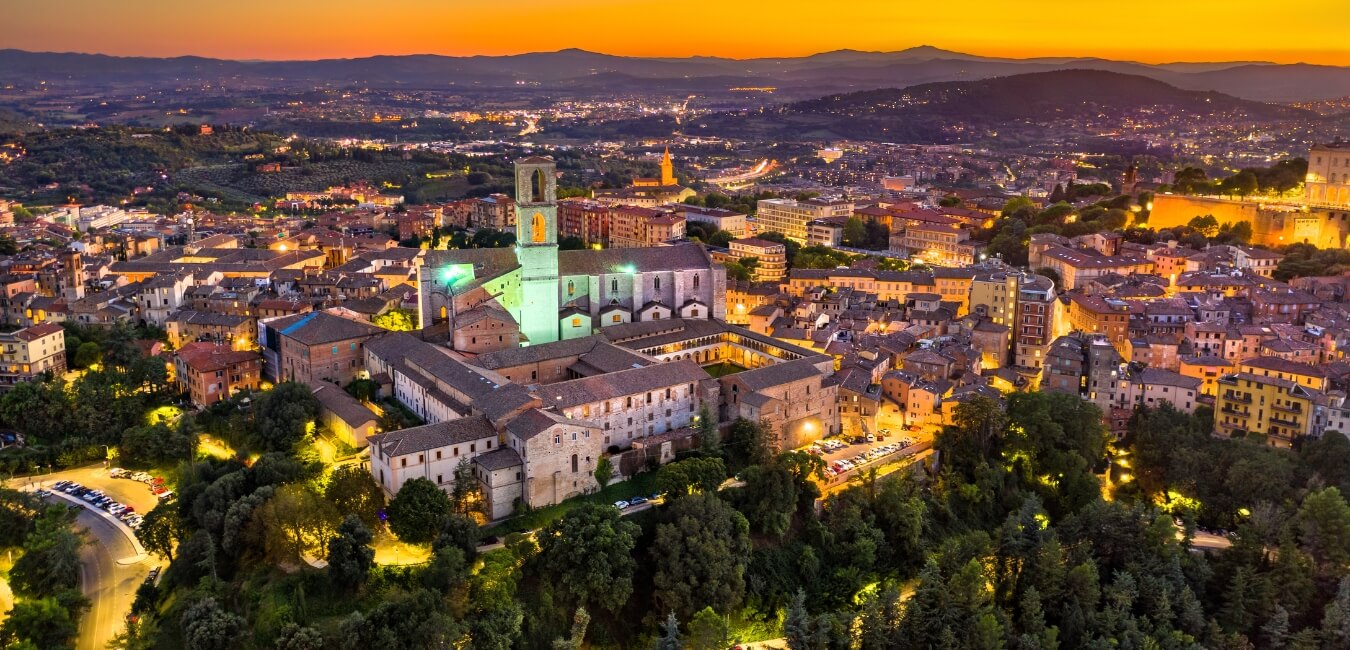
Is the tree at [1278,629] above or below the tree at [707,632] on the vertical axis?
below

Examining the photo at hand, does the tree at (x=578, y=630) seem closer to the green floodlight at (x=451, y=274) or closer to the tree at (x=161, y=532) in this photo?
the tree at (x=161, y=532)

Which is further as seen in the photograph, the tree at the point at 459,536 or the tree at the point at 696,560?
the tree at the point at 696,560

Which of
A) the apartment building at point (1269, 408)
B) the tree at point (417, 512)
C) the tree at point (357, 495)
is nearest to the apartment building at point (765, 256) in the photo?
the apartment building at point (1269, 408)

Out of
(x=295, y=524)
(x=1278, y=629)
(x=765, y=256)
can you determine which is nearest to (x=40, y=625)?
(x=295, y=524)

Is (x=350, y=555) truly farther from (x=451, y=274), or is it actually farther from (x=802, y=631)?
(x=451, y=274)

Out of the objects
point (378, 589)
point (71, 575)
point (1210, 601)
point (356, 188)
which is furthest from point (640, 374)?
point (356, 188)

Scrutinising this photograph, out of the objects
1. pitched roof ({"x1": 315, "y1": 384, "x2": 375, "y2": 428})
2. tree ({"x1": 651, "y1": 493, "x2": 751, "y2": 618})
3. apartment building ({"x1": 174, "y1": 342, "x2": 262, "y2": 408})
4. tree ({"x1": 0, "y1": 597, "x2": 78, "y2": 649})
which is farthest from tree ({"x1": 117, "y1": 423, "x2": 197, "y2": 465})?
tree ({"x1": 651, "y1": 493, "x2": 751, "y2": 618})
